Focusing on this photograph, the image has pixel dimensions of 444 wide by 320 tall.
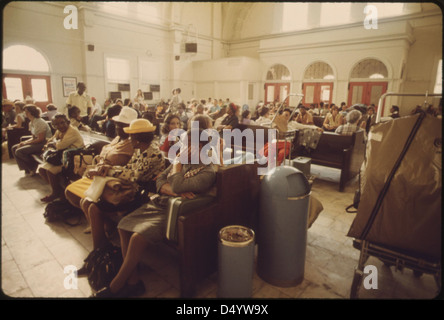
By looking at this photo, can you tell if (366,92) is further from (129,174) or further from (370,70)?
(129,174)

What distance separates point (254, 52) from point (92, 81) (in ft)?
34.9

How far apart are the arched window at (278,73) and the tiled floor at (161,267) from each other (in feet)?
45.9

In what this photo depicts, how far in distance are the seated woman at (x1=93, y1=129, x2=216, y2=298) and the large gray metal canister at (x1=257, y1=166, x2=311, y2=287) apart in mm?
517

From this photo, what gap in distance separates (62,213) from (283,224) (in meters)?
2.86

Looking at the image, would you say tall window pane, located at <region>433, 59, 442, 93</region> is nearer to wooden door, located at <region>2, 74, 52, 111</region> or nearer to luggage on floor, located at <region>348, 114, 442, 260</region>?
luggage on floor, located at <region>348, 114, 442, 260</region>

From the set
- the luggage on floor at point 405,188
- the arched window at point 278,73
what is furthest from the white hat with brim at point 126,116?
the arched window at point 278,73

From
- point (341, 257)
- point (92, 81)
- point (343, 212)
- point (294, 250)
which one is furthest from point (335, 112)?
point (92, 81)

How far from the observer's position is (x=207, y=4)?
17.2m

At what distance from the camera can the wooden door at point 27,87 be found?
10953mm

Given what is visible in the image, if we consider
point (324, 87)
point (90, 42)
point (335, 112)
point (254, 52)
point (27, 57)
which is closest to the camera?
point (335, 112)

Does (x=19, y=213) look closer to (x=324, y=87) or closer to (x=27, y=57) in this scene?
(x=27, y=57)

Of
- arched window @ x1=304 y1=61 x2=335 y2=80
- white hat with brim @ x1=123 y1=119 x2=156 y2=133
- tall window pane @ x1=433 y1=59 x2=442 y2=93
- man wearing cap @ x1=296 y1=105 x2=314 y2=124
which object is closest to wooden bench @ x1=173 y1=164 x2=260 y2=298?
white hat with brim @ x1=123 y1=119 x2=156 y2=133

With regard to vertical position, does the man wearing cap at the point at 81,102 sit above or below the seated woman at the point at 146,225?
above

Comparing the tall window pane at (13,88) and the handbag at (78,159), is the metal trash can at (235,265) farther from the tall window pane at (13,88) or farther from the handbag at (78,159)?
the tall window pane at (13,88)
